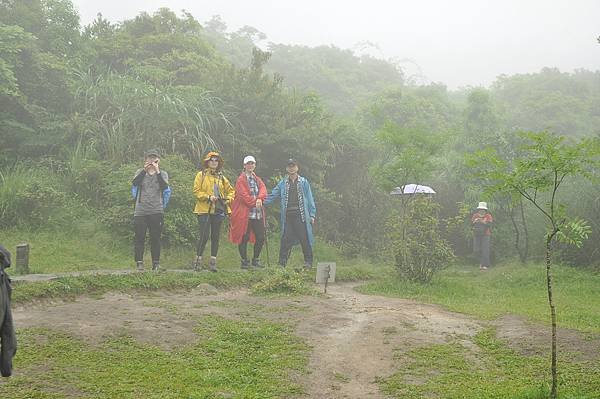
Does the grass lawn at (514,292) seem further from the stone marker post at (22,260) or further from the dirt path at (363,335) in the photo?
the stone marker post at (22,260)

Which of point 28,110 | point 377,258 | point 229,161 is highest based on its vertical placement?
point 28,110

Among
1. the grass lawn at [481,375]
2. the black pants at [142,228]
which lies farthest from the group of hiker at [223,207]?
the grass lawn at [481,375]

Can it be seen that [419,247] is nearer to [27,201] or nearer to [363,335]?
[363,335]

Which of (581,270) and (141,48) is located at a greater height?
(141,48)

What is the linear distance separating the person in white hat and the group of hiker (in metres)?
5.32

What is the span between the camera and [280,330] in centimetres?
666

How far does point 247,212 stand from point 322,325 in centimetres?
448

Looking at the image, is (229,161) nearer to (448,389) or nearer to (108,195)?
(108,195)

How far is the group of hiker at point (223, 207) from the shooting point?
9.58 metres

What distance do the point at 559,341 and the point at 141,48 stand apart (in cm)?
1437

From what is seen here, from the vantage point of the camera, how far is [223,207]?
409 inches

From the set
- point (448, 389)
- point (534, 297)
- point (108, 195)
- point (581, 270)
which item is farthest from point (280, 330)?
point (581, 270)

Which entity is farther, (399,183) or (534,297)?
(399,183)

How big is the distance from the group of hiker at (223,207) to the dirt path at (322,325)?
5.03ft
